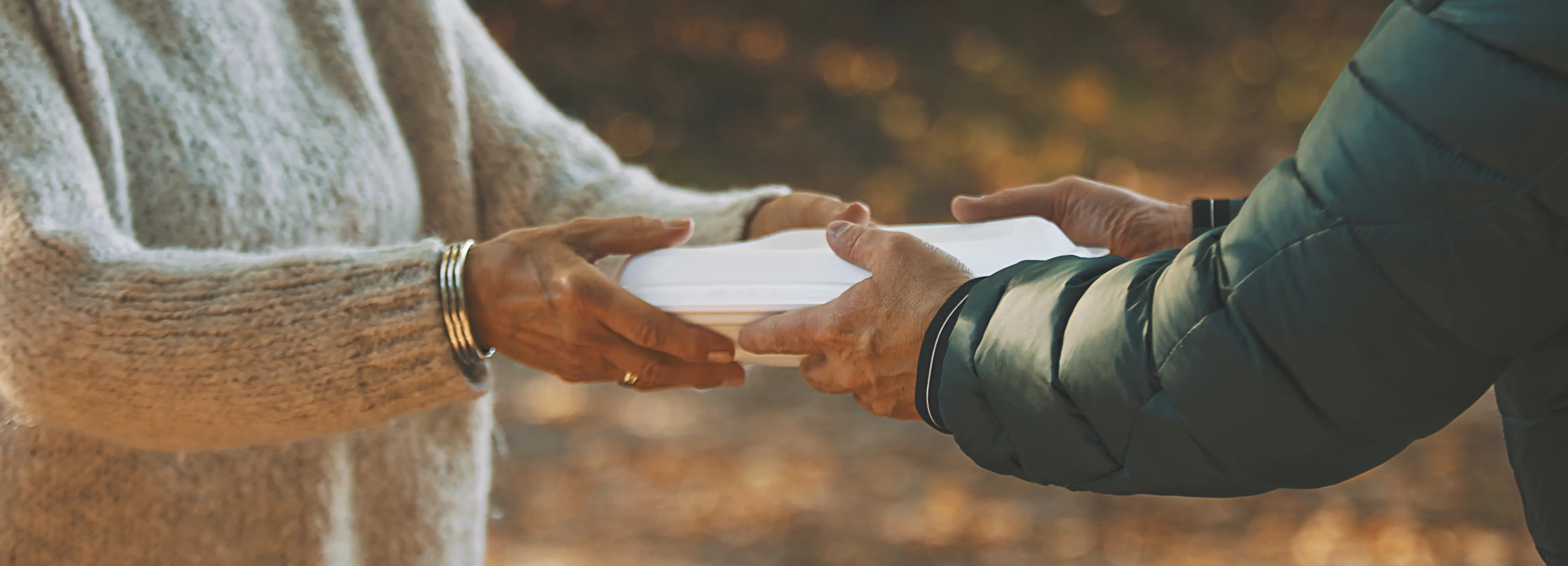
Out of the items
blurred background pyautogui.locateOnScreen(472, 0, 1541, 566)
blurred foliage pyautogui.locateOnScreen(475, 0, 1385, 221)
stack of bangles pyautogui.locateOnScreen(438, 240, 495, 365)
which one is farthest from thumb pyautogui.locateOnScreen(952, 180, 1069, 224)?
blurred foliage pyautogui.locateOnScreen(475, 0, 1385, 221)

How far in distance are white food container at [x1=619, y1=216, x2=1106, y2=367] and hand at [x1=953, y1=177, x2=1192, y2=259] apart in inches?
6.5

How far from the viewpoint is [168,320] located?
0.62 meters

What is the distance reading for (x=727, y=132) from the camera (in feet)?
10.8

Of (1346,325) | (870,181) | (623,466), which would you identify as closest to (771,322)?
(1346,325)

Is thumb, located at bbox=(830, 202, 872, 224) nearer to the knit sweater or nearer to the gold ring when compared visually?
the knit sweater

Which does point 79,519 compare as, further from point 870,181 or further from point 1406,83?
point 870,181

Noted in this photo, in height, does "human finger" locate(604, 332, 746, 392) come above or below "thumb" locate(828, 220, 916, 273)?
below

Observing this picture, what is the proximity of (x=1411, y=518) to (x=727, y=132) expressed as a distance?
84.1 inches

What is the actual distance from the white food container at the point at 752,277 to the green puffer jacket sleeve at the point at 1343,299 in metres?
0.16

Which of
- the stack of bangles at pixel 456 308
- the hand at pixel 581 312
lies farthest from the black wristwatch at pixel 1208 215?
the stack of bangles at pixel 456 308

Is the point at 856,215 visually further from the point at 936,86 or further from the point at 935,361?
the point at 936,86

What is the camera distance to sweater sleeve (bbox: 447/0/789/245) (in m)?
0.95

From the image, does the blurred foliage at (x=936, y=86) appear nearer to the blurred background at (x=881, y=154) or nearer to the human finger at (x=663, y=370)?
the blurred background at (x=881, y=154)

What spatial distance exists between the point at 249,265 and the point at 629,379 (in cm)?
26
